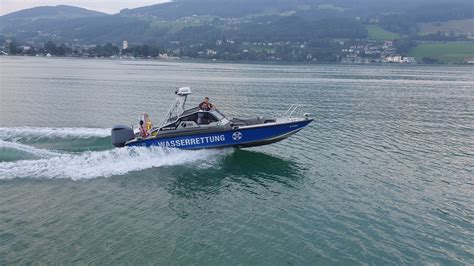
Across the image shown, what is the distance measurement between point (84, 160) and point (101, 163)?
0.90m

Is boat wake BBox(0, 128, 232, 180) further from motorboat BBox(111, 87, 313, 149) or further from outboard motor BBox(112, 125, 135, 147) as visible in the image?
outboard motor BBox(112, 125, 135, 147)

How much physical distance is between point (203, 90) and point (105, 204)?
4989 cm

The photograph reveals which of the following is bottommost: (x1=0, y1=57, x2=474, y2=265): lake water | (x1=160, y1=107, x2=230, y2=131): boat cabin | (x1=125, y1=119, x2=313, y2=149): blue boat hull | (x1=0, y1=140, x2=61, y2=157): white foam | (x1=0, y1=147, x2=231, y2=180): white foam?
(x1=0, y1=57, x2=474, y2=265): lake water

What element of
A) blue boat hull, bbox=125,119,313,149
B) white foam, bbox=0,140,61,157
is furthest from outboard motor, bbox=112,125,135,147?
white foam, bbox=0,140,61,157

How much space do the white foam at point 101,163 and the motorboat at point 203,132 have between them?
55 cm

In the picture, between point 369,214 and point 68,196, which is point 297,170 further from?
point 68,196

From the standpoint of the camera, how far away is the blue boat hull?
24.6 m

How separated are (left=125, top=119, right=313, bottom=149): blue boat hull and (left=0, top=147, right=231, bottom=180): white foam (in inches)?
16.5

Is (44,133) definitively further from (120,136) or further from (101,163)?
(101,163)

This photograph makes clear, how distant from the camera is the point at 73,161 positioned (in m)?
22.0

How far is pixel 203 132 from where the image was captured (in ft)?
81.3

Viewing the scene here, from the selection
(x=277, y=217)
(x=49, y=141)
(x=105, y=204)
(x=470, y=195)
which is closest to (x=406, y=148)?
(x=470, y=195)

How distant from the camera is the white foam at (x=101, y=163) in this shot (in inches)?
806

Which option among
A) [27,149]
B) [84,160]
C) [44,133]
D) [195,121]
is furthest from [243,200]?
[44,133]
